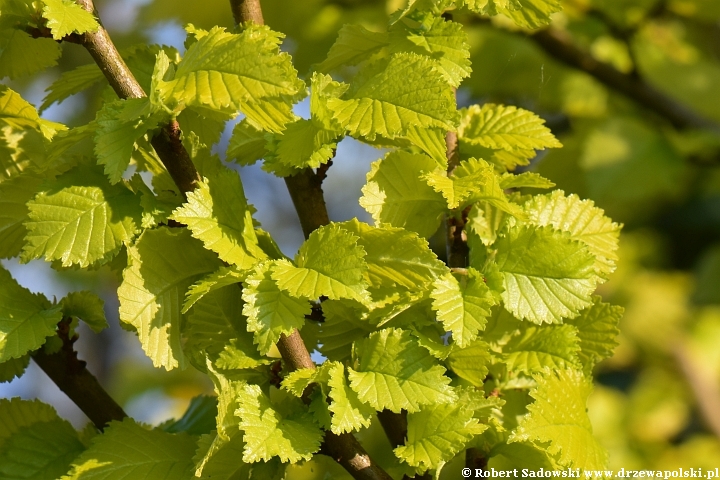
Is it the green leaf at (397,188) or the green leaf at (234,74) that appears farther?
the green leaf at (397,188)

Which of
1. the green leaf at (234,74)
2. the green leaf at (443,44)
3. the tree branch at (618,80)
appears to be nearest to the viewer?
the green leaf at (234,74)

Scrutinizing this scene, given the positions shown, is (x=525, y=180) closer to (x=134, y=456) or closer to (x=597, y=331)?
(x=597, y=331)

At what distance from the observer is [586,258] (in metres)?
0.44

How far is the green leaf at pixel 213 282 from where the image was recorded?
391mm

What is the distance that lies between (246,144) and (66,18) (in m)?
0.13

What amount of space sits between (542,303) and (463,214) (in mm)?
85

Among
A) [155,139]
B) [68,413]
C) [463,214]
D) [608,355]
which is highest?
[155,139]

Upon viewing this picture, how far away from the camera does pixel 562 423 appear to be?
45 cm

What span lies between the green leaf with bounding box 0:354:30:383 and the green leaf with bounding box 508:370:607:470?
1.07 feet

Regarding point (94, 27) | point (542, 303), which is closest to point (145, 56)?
point (94, 27)

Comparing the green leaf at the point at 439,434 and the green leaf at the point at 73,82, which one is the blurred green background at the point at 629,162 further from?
the green leaf at the point at 439,434

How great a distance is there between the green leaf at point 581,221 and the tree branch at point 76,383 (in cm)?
32

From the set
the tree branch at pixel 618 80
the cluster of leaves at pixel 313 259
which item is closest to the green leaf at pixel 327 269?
the cluster of leaves at pixel 313 259

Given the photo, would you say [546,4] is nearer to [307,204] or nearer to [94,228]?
[307,204]
